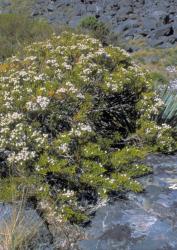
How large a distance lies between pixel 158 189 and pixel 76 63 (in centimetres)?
196

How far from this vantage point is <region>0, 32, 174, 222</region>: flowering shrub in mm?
5426

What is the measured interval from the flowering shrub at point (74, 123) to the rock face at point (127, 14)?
18.9 metres

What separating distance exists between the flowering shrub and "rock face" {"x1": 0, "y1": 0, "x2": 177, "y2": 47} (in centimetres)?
1895

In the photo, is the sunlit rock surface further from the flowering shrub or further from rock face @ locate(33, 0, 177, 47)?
rock face @ locate(33, 0, 177, 47)

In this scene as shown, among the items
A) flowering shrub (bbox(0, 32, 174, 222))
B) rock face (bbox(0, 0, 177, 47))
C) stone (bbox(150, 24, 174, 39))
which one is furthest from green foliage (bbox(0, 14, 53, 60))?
flowering shrub (bbox(0, 32, 174, 222))

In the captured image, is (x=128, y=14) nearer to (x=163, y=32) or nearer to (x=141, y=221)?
(x=163, y=32)

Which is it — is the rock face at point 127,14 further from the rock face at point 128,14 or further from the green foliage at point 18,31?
the green foliage at point 18,31

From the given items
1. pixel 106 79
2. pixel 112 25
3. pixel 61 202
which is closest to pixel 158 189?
pixel 61 202

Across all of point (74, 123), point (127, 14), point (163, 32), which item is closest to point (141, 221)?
point (74, 123)

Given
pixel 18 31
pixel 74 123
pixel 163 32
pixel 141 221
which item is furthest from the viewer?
pixel 163 32

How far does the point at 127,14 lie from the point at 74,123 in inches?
1060

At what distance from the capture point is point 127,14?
32062 millimetres

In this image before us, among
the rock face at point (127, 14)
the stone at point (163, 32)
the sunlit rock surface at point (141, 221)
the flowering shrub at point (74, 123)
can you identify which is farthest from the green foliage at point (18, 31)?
the sunlit rock surface at point (141, 221)

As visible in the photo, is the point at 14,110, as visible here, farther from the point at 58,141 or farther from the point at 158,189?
the point at 158,189
